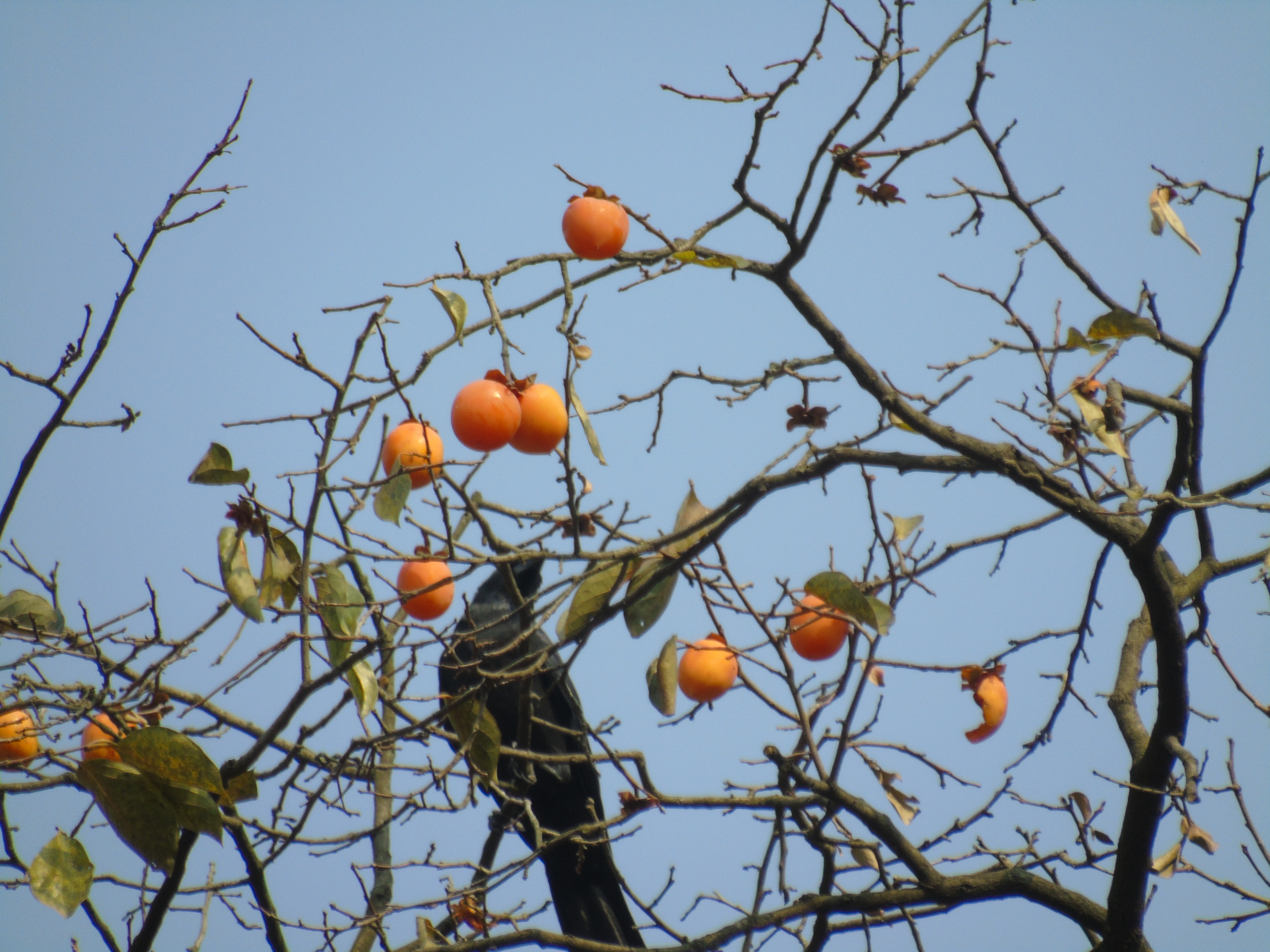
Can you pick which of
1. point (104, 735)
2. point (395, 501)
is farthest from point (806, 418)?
point (104, 735)

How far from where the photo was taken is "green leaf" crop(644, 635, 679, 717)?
2107 millimetres

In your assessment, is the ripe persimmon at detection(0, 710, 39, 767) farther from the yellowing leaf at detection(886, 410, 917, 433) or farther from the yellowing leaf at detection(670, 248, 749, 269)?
the yellowing leaf at detection(886, 410, 917, 433)

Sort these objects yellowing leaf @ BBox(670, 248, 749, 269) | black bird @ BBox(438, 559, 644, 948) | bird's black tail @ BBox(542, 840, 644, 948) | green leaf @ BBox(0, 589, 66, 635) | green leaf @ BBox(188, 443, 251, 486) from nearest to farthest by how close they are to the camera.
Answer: green leaf @ BBox(188, 443, 251, 486)
yellowing leaf @ BBox(670, 248, 749, 269)
green leaf @ BBox(0, 589, 66, 635)
black bird @ BBox(438, 559, 644, 948)
bird's black tail @ BBox(542, 840, 644, 948)

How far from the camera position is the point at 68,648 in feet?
7.06

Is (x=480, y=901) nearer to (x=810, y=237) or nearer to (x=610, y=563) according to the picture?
(x=610, y=563)

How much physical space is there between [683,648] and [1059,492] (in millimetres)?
858

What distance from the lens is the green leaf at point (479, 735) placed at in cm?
214

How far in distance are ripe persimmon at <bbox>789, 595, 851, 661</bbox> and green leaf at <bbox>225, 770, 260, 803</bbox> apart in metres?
1.12

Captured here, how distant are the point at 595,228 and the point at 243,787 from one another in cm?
133

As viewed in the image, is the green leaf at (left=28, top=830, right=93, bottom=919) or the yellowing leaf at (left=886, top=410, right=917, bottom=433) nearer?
the green leaf at (left=28, top=830, right=93, bottom=919)

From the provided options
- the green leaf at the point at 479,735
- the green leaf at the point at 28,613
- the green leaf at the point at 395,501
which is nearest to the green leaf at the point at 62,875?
the green leaf at the point at 28,613

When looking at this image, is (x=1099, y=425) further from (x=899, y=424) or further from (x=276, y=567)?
(x=276, y=567)

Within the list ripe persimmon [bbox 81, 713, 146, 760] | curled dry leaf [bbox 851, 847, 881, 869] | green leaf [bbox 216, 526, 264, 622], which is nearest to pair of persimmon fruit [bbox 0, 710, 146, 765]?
ripe persimmon [bbox 81, 713, 146, 760]

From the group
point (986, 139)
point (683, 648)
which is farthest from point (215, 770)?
point (986, 139)
